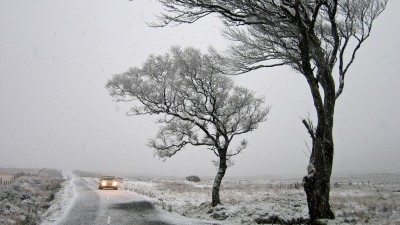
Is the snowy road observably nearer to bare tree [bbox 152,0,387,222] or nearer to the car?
bare tree [bbox 152,0,387,222]

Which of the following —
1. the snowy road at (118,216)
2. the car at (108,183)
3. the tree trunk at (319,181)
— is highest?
the tree trunk at (319,181)

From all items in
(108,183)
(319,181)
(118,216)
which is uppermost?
(319,181)

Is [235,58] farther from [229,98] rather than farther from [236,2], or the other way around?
[229,98]

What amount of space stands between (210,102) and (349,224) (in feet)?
33.9

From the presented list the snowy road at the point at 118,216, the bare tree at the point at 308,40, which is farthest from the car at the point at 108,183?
the bare tree at the point at 308,40

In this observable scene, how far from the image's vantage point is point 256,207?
14789mm

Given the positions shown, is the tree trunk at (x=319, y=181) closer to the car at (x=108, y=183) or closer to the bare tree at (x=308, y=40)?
the bare tree at (x=308, y=40)

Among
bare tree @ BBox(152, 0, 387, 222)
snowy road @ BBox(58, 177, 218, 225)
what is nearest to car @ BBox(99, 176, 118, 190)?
snowy road @ BBox(58, 177, 218, 225)

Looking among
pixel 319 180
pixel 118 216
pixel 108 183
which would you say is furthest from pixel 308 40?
pixel 108 183

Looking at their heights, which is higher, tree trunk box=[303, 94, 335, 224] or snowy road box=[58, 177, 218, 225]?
tree trunk box=[303, 94, 335, 224]

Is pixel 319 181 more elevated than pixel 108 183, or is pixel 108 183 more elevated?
pixel 319 181

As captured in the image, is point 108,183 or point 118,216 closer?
point 118,216

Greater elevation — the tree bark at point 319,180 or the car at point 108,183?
the tree bark at point 319,180

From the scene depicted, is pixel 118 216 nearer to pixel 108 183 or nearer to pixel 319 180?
pixel 319 180
